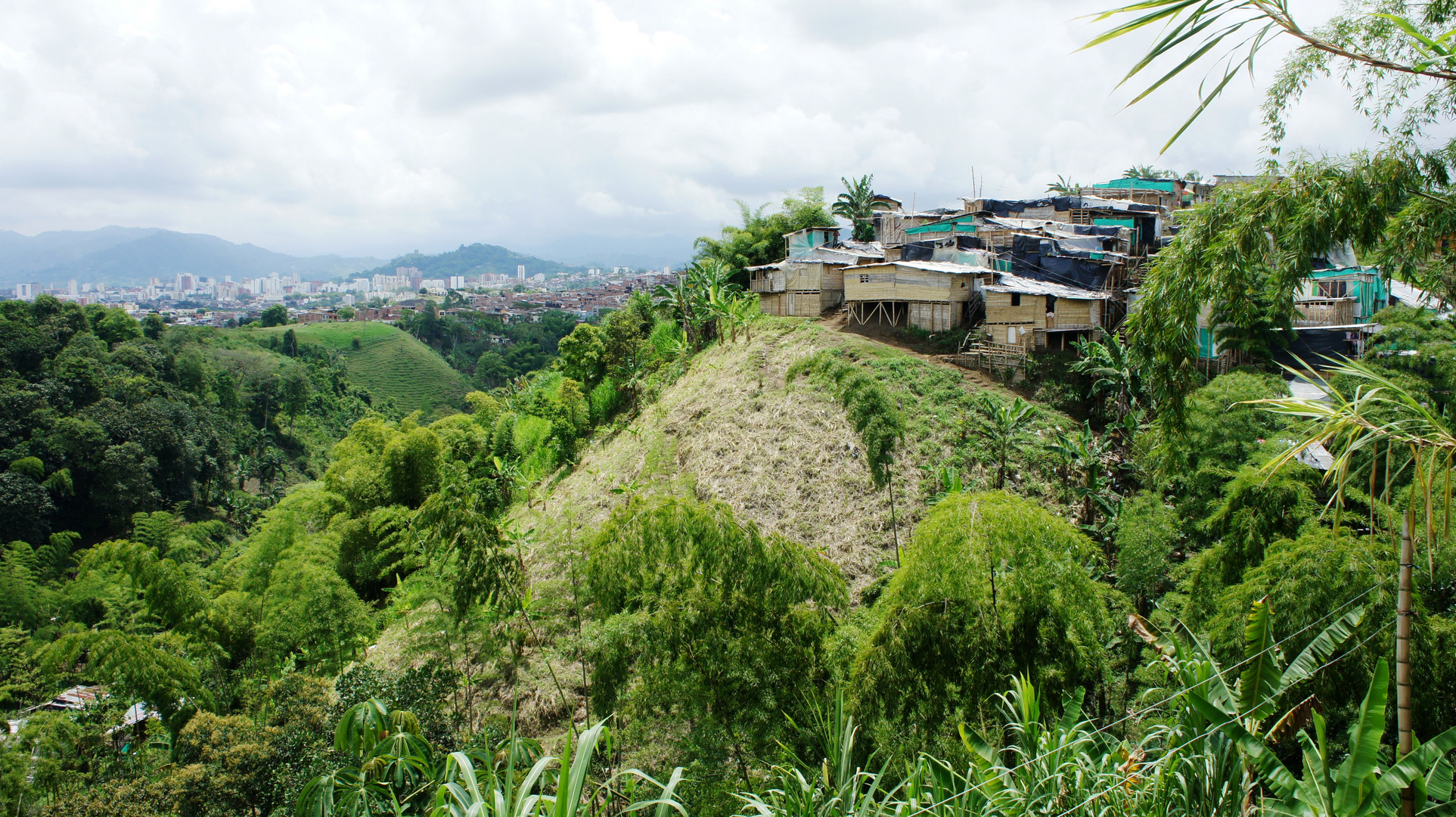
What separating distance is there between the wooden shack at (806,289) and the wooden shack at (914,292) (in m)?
1.95

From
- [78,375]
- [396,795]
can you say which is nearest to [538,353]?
[78,375]

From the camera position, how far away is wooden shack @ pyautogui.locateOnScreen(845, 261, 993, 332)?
Result: 18859mm

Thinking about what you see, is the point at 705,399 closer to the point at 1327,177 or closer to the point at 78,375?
the point at 1327,177

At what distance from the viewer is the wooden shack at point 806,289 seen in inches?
903

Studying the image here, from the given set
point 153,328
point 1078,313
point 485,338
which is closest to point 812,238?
point 1078,313

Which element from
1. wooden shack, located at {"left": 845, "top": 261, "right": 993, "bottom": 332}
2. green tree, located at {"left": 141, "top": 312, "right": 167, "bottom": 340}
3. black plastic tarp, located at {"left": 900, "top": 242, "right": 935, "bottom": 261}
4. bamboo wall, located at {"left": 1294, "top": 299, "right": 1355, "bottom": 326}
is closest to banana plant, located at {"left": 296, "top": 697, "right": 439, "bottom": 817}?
wooden shack, located at {"left": 845, "top": 261, "right": 993, "bottom": 332}

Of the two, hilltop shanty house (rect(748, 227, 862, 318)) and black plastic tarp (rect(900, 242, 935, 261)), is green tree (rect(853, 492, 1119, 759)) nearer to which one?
hilltop shanty house (rect(748, 227, 862, 318))

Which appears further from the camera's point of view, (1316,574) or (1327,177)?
(1316,574)

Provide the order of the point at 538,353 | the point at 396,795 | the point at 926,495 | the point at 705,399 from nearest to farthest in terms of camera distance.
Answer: the point at 396,795
the point at 926,495
the point at 705,399
the point at 538,353

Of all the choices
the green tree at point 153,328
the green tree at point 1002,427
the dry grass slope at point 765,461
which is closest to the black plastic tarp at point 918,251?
the dry grass slope at point 765,461

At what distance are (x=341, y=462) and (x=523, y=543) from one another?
30.8ft

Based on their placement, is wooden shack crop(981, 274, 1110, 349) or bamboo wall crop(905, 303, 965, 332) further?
bamboo wall crop(905, 303, 965, 332)

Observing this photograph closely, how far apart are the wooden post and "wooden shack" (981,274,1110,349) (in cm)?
1483

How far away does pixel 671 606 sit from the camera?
19.8 ft
